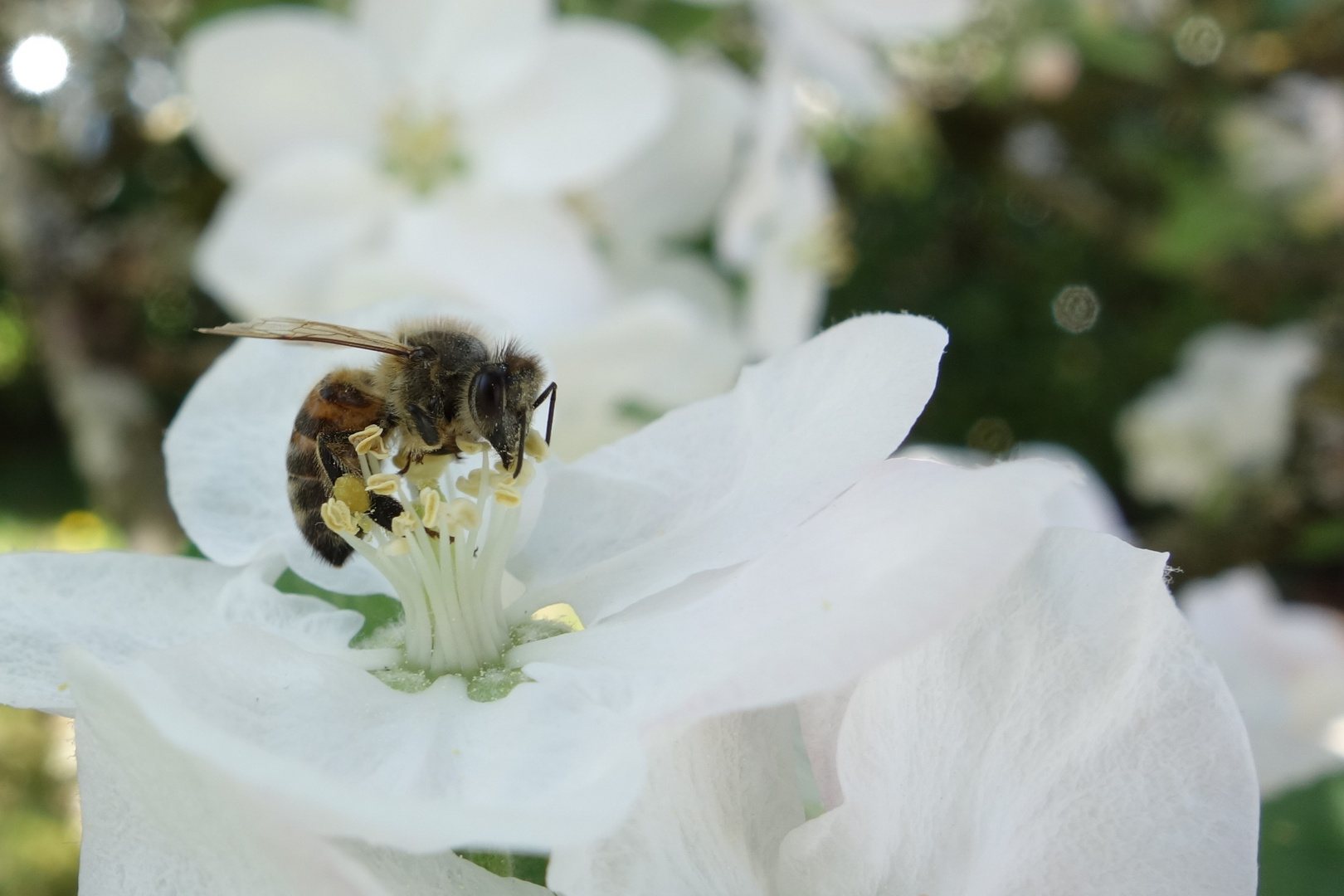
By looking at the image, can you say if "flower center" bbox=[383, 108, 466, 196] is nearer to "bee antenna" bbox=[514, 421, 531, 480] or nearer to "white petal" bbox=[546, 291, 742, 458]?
"white petal" bbox=[546, 291, 742, 458]

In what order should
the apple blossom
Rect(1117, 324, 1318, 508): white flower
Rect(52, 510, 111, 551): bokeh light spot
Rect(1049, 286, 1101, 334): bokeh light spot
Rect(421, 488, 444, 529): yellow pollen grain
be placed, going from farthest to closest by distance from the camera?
Rect(1049, 286, 1101, 334): bokeh light spot, Rect(1117, 324, 1318, 508): white flower, Rect(52, 510, 111, 551): bokeh light spot, the apple blossom, Rect(421, 488, 444, 529): yellow pollen grain

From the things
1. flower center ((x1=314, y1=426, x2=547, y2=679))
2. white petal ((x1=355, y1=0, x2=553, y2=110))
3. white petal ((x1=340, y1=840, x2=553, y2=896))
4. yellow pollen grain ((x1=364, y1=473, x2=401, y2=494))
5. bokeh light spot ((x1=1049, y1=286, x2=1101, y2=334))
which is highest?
bokeh light spot ((x1=1049, y1=286, x2=1101, y2=334))

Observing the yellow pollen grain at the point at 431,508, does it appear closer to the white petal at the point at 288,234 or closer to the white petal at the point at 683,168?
the white petal at the point at 288,234

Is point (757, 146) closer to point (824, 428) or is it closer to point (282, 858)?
point (824, 428)

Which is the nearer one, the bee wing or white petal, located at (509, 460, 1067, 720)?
white petal, located at (509, 460, 1067, 720)

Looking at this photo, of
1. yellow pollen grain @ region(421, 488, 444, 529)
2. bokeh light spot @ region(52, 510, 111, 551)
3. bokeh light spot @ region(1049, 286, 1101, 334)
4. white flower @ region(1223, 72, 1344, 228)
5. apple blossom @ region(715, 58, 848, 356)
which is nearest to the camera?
yellow pollen grain @ region(421, 488, 444, 529)

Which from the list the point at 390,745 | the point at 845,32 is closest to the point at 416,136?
the point at 845,32

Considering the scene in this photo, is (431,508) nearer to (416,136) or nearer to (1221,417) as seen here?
(416,136)

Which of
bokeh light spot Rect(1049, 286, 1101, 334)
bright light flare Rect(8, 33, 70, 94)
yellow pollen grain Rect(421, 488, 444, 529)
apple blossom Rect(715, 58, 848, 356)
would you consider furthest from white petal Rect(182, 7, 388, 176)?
bokeh light spot Rect(1049, 286, 1101, 334)
